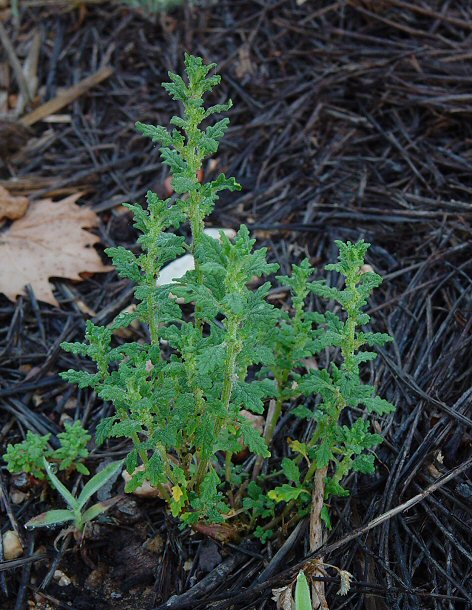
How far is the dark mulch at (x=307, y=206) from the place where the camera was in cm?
221

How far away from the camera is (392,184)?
3438mm

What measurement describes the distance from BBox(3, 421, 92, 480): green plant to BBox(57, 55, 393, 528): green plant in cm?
41

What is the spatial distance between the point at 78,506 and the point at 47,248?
1.49m

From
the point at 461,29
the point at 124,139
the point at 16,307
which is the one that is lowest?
the point at 16,307

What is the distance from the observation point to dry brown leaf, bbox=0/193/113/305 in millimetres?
3189

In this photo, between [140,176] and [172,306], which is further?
[140,176]

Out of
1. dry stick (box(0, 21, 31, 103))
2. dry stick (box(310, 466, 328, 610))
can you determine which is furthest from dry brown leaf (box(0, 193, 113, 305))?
dry stick (box(310, 466, 328, 610))

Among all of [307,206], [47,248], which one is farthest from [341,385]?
[47,248]

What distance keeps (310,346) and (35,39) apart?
3290 mm

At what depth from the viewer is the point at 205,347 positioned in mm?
1897

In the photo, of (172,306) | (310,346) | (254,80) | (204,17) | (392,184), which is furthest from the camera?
(204,17)

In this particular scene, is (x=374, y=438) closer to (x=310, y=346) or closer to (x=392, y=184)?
(x=310, y=346)

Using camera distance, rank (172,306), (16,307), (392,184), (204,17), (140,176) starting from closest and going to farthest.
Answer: (172,306)
(16,307)
(392,184)
(140,176)
(204,17)

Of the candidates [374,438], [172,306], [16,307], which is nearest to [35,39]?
[16,307]
